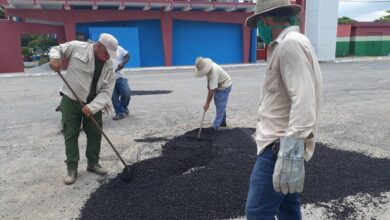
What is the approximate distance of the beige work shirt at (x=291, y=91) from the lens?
69.6 inches

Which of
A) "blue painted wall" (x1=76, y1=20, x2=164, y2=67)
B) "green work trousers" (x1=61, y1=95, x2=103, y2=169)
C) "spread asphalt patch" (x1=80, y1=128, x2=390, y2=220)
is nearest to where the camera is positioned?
"spread asphalt patch" (x1=80, y1=128, x2=390, y2=220)

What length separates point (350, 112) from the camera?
7609 millimetres

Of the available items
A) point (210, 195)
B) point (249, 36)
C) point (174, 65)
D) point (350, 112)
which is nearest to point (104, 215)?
point (210, 195)

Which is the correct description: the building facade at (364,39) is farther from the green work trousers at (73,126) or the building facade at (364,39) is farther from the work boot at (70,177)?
the work boot at (70,177)

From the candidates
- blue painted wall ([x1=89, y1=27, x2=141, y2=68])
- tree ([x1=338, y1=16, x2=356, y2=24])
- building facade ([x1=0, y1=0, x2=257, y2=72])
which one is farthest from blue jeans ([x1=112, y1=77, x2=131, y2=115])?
tree ([x1=338, y1=16, x2=356, y2=24])

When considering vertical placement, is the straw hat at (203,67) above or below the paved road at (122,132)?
above

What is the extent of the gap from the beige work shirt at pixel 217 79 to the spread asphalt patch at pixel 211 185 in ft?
4.08

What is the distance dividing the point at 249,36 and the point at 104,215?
75.7 ft

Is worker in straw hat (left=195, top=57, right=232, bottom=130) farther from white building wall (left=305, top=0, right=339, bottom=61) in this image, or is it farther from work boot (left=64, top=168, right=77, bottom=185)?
white building wall (left=305, top=0, right=339, bottom=61)

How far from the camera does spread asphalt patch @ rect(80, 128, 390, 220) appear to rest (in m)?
3.24

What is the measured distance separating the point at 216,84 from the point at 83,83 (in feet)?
7.99

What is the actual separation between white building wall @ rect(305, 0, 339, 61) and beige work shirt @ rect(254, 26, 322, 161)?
85.5ft

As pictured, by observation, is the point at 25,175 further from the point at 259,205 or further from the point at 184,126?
the point at 259,205

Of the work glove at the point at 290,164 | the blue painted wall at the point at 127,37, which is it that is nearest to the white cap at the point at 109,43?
the work glove at the point at 290,164
